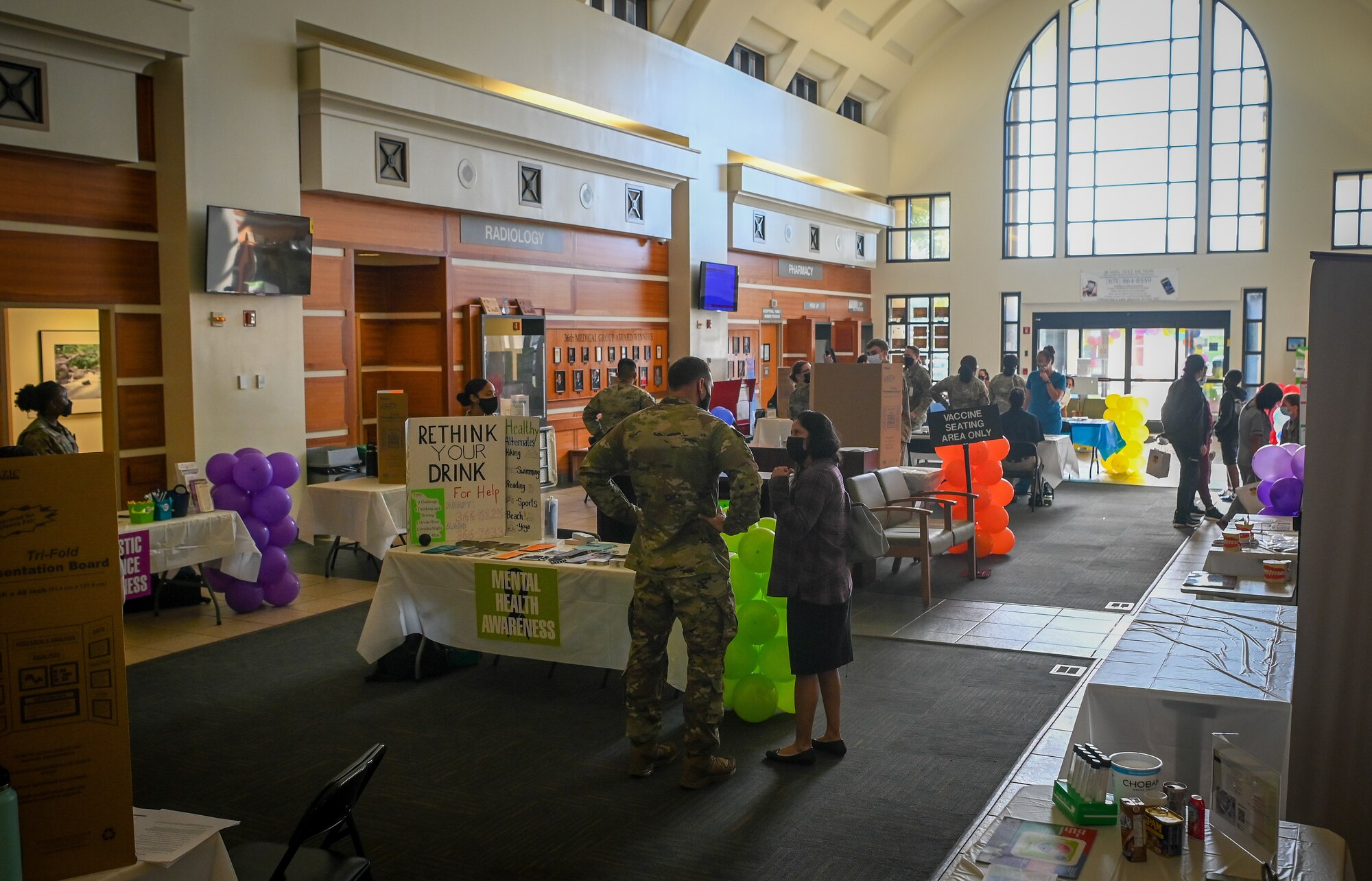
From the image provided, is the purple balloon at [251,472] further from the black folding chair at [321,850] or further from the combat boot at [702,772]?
the black folding chair at [321,850]

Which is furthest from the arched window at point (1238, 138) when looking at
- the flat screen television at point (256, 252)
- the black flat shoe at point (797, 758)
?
the black flat shoe at point (797, 758)

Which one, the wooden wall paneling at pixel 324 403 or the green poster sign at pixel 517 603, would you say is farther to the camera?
the wooden wall paneling at pixel 324 403

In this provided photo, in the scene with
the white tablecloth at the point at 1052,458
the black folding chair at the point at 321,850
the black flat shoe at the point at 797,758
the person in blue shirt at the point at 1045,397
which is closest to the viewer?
the black folding chair at the point at 321,850

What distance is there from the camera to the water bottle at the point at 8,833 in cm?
196

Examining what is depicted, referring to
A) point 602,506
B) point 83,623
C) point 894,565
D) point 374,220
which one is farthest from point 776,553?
point 374,220

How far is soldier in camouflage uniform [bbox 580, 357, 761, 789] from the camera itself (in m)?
4.43

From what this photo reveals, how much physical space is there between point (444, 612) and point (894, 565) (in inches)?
Answer: 164

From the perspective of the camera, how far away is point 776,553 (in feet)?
15.4

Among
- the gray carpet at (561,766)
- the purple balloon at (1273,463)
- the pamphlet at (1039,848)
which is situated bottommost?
the gray carpet at (561,766)

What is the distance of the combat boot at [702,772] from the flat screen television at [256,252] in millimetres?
6544

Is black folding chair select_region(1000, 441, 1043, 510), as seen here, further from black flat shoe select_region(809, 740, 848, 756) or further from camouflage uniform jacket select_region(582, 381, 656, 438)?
black flat shoe select_region(809, 740, 848, 756)

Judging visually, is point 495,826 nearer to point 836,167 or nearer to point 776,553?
point 776,553

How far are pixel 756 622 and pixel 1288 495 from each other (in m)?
3.60

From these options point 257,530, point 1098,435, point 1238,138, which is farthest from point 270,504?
Result: point 1238,138
